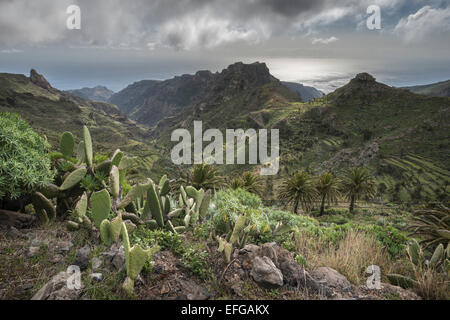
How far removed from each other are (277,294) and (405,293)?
1831 millimetres

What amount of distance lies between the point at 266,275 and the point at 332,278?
1105mm

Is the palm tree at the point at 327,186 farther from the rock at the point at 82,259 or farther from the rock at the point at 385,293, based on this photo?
the rock at the point at 82,259

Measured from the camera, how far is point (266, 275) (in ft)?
9.01

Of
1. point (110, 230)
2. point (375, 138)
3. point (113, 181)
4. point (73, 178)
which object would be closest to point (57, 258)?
point (110, 230)

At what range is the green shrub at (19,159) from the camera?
298 cm

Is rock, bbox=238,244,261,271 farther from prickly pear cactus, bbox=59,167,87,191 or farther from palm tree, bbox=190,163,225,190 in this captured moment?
palm tree, bbox=190,163,225,190

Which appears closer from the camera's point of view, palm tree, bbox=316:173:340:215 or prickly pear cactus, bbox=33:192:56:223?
prickly pear cactus, bbox=33:192:56:223

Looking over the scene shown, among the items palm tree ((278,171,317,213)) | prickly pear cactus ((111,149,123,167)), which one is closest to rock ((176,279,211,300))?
→ prickly pear cactus ((111,149,123,167))

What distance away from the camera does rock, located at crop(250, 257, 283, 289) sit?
106 inches

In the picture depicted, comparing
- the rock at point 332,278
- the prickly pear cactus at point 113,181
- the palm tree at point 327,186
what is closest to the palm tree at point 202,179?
the prickly pear cactus at point 113,181

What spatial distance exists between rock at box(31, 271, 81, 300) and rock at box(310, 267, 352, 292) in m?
3.08

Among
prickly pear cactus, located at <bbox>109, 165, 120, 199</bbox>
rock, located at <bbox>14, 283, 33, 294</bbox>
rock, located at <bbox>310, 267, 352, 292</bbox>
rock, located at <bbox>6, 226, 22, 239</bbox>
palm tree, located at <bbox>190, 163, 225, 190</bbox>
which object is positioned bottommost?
palm tree, located at <bbox>190, 163, 225, 190</bbox>

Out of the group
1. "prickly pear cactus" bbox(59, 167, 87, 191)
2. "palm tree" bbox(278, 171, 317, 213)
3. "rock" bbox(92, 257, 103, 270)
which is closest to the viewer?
"rock" bbox(92, 257, 103, 270)
